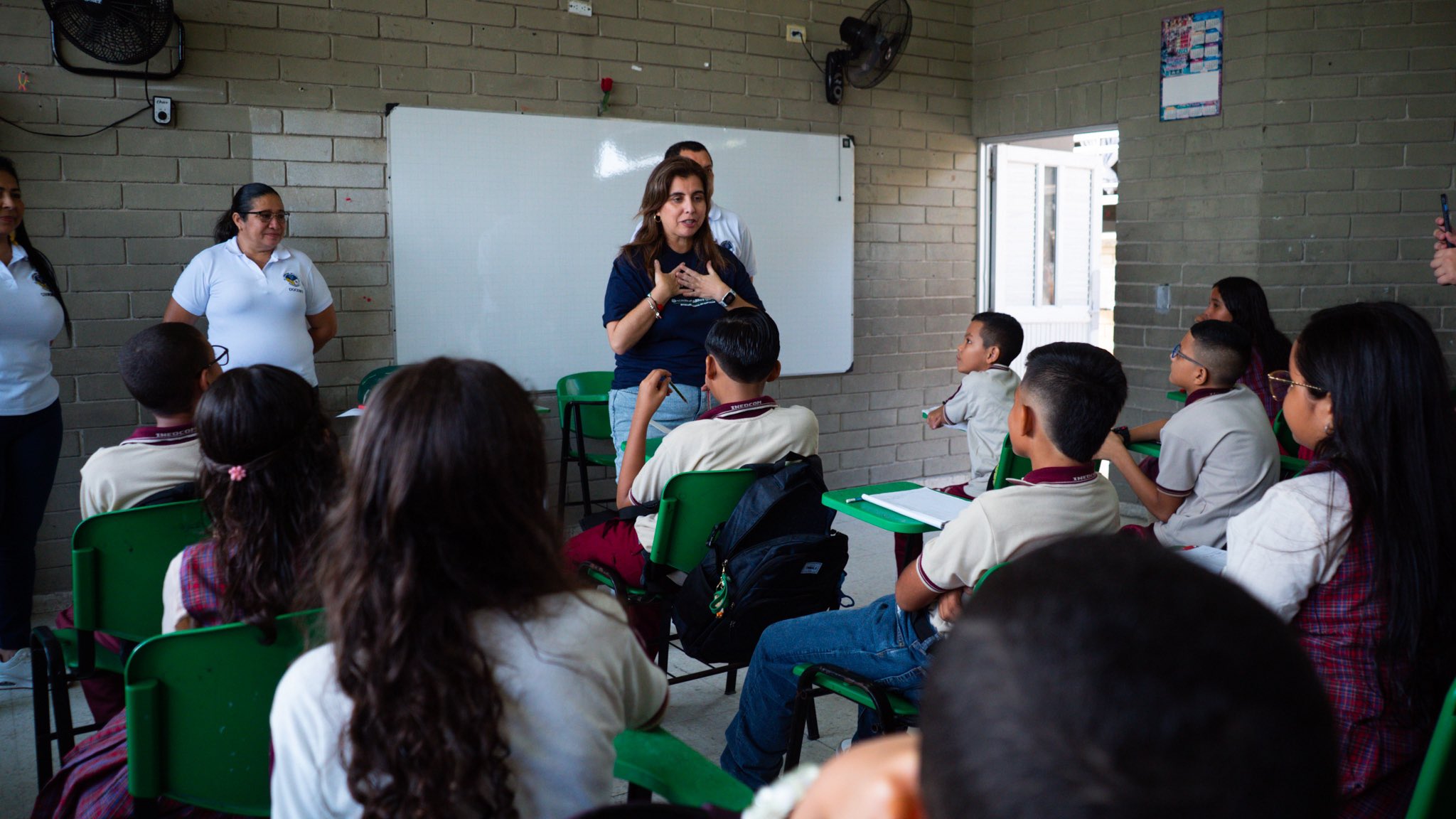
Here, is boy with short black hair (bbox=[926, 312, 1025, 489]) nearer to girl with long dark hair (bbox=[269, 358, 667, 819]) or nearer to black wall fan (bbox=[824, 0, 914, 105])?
black wall fan (bbox=[824, 0, 914, 105])

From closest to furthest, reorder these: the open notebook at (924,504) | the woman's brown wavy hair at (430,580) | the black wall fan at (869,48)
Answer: the woman's brown wavy hair at (430,580), the open notebook at (924,504), the black wall fan at (869,48)

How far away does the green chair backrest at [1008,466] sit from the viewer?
121 inches

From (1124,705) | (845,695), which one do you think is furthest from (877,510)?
(1124,705)

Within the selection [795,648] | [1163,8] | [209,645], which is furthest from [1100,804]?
[1163,8]

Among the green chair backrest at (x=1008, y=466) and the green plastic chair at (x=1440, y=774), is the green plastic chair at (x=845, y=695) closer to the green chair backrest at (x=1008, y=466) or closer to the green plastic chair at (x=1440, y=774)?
the green plastic chair at (x=1440, y=774)

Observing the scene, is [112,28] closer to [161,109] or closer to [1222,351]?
[161,109]

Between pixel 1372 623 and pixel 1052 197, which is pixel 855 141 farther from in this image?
pixel 1372 623

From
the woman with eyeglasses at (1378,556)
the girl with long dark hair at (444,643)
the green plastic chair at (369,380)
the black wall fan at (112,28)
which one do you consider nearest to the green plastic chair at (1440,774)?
the woman with eyeglasses at (1378,556)

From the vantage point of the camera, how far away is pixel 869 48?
5441mm

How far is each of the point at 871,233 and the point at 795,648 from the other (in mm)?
4071

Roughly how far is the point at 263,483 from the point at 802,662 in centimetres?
107

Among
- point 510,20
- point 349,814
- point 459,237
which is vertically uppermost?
point 510,20

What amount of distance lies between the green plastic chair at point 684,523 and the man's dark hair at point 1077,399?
72 centimetres

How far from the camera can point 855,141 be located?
227 inches
